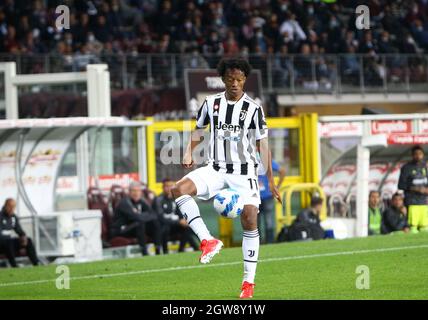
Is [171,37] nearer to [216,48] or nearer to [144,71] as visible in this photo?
[216,48]

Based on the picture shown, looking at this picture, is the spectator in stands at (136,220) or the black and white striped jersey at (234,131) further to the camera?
the spectator in stands at (136,220)

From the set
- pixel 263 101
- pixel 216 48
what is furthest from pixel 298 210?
pixel 216 48

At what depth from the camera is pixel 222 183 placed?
441 inches

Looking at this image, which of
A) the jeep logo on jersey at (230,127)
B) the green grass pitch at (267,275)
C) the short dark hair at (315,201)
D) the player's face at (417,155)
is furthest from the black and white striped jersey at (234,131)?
the player's face at (417,155)

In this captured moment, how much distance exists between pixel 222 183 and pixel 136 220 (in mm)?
9218

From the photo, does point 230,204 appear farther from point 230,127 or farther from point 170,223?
point 170,223

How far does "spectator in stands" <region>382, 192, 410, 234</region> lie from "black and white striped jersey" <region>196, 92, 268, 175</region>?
10312mm

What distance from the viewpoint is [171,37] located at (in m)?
30.1

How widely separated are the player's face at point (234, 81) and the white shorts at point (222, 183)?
0.73 m

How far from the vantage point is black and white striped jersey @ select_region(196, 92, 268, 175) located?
11.0 meters

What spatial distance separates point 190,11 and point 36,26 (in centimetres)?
460

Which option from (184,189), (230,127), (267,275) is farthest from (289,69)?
(184,189)

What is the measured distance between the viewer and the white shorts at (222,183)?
1107cm

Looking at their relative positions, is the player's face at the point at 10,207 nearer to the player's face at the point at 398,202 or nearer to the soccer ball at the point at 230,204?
the player's face at the point at 398,202
